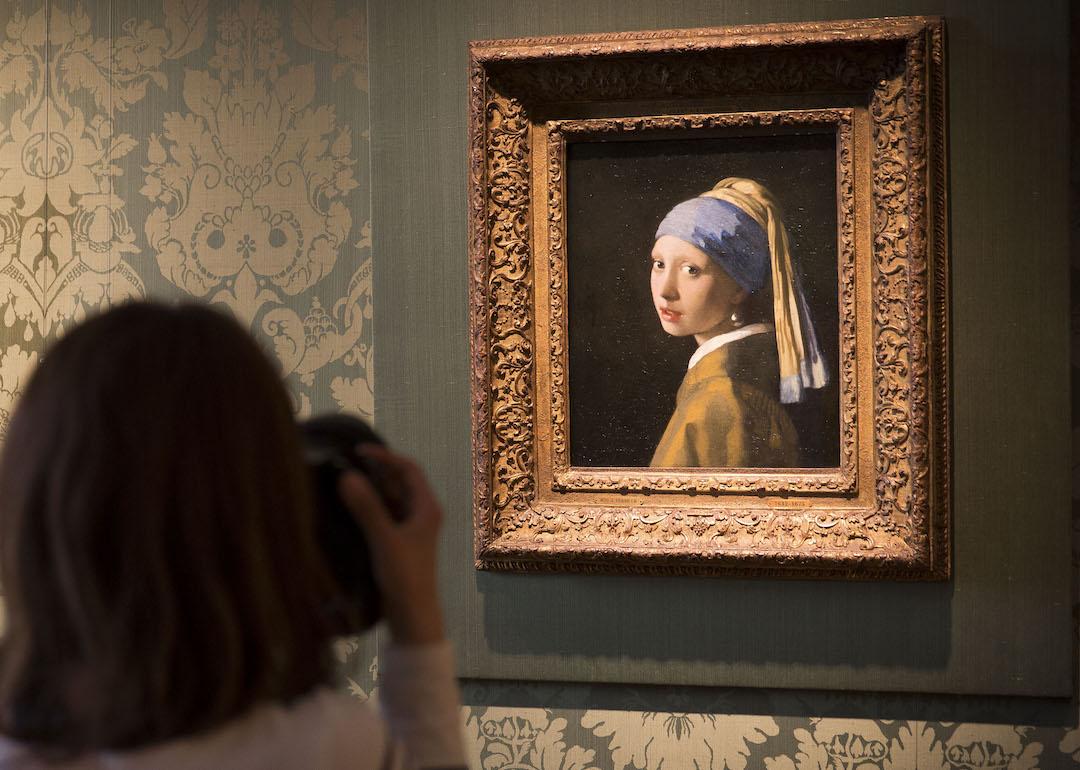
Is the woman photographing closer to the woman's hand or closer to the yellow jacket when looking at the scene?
the woman's hand

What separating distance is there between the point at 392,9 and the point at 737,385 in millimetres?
997

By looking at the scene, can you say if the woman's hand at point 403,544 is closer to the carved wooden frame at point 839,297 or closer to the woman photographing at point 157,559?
the woman photographing at point 157,559

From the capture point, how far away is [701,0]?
1.90m

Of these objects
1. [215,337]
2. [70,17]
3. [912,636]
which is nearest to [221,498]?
[215,337]

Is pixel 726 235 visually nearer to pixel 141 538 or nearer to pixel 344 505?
pixel 344 505

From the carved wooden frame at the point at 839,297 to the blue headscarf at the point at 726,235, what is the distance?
14cm

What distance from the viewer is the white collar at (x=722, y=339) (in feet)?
6.18

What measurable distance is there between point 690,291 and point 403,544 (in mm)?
1180

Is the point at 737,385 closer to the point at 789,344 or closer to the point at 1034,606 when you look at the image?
the point at 789,344

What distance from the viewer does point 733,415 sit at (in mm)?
1893

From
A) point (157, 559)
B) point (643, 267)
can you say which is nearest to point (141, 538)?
point (157, 559)

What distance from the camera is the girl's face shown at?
6.22ft

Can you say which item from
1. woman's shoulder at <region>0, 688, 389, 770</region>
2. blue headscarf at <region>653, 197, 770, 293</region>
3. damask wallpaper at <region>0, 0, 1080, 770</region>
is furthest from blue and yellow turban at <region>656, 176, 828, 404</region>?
woman's shoulder at <region>0, 688, 389, 770</region>

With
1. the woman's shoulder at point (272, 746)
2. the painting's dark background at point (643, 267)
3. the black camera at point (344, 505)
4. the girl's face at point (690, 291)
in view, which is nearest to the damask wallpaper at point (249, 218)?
the painting's dark background at point (643, 267)
